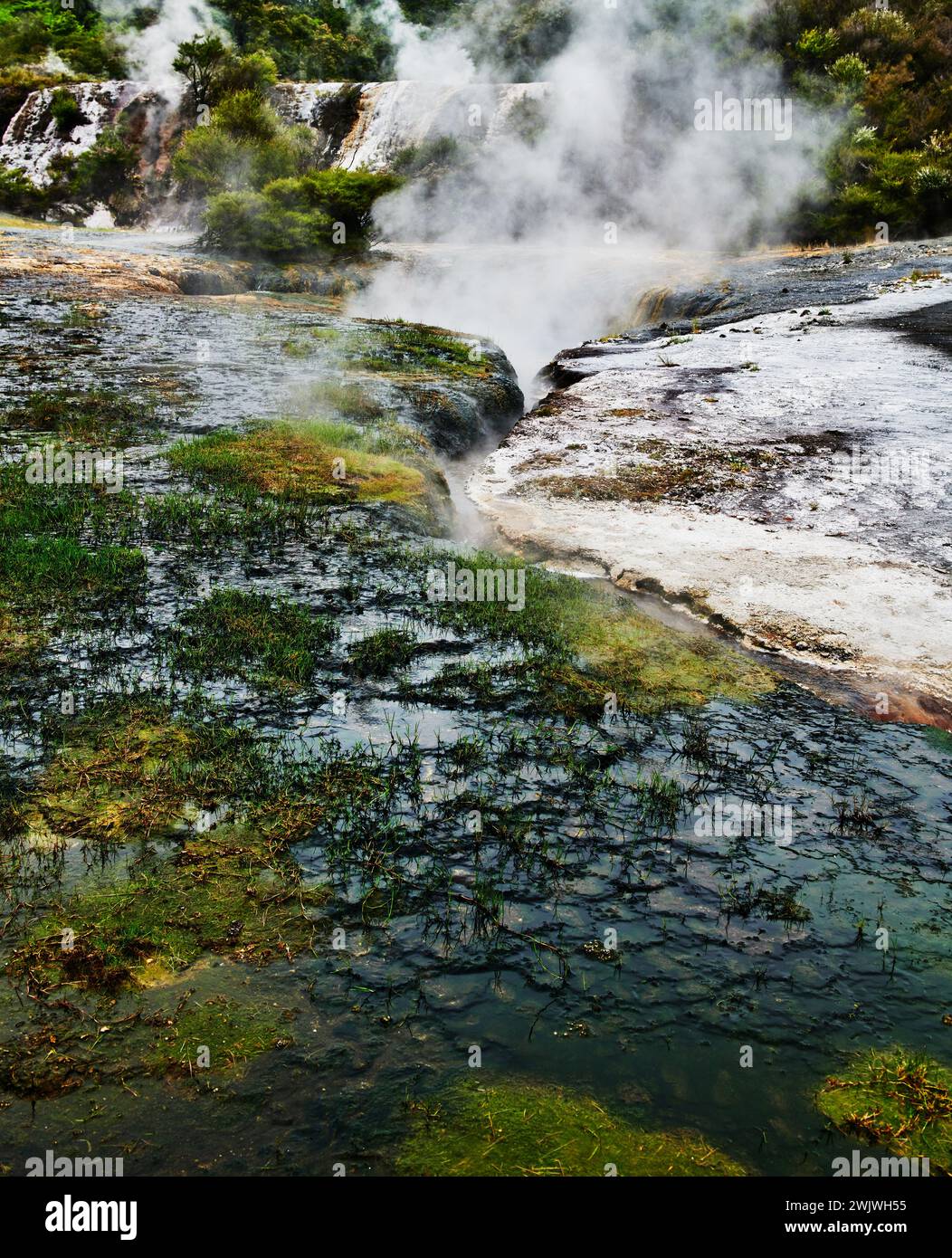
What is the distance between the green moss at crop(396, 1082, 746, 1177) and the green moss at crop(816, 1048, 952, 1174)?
526mm

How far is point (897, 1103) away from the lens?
3.47 meters

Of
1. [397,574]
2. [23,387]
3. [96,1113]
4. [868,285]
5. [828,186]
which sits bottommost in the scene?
[96,1113]

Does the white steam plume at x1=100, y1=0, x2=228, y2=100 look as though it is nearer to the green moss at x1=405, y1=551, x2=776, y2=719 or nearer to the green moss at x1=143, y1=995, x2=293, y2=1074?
the green moss at x1=405, y1=551, x2=776, y2=719

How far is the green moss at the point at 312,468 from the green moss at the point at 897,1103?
6990 millimetres

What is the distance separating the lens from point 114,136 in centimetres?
3697

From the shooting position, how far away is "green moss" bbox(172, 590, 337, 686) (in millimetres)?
6223

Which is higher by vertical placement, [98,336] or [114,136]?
[114,136]

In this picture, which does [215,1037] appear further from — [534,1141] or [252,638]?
[252,638]

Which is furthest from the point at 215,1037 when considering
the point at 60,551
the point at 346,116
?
the point at 346,116

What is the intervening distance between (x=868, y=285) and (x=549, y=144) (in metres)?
19.6

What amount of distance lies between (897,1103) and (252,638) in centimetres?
477

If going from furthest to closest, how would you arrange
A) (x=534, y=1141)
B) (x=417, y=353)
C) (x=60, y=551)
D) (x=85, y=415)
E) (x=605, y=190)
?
(x=605, y=190)
(x=417, y=353)
(x=85, y=415)
(x=60, y=551)
(x=534, y=1141)

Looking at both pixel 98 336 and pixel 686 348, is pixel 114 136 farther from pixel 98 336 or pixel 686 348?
pixel 686 348
